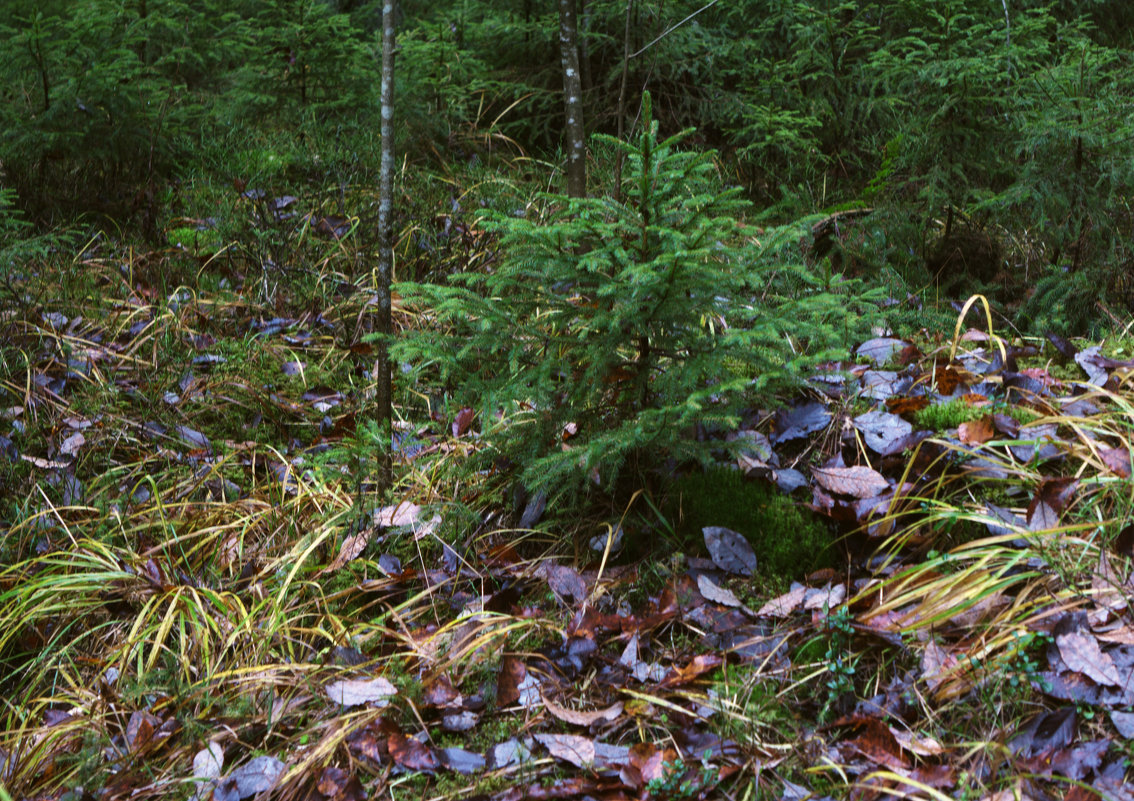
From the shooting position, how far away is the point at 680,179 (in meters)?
2.50

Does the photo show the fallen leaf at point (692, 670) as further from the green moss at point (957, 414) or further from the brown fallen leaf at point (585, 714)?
the green moss at point (957, 414)

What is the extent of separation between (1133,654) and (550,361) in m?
1.65

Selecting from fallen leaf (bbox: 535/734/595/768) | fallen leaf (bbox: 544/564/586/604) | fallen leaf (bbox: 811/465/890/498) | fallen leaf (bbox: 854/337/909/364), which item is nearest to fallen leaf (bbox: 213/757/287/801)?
fallen leaf (bbox: 535/734/595/768)

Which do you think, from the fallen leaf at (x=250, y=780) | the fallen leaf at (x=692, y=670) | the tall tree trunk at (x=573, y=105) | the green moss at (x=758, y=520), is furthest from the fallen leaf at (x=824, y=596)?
the tall tree trunk at (x=573, y=105)

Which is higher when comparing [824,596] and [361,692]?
[824,596]

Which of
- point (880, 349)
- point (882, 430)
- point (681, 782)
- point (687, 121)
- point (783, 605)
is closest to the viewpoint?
point (681, 782)

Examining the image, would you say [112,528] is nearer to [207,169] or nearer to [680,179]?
[680,179]

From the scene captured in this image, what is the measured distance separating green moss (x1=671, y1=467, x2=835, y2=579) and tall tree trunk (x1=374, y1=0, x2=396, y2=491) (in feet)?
3.59

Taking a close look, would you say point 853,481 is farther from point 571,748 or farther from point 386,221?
point 386,221

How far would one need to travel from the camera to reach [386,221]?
2969mm

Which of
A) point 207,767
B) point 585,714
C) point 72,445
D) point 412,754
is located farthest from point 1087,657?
point 72,445

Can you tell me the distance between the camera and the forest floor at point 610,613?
77.5 inches

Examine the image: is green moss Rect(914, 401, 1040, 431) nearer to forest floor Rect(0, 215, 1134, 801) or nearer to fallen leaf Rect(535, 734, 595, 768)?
forest floor Rect(0, 215, 1134, 801)

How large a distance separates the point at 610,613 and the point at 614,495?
42 cm
